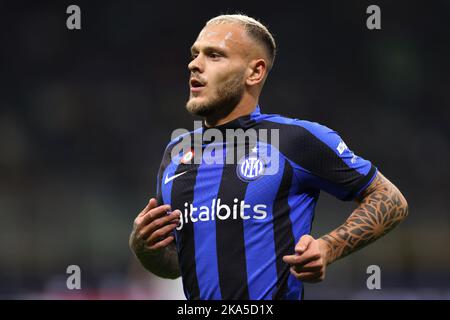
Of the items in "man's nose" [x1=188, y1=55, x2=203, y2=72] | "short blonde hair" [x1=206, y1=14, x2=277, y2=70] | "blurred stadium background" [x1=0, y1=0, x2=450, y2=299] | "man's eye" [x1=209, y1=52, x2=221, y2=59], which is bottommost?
"blurred stadium background" [x1=0, y1=0, x2=450, y2=299]

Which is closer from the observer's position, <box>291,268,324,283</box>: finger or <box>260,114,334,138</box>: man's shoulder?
<box>291,268,324,283</box>: finger

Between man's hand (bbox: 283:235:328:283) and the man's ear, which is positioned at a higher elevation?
the man's ear

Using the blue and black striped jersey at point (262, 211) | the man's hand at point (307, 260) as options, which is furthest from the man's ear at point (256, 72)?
the man's hand at point (307, 260)

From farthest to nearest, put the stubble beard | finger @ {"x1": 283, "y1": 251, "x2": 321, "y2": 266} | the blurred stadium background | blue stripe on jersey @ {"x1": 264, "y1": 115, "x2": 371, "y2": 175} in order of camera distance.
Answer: the blurred stadium background
the stubble beard
blue stripe on jersey @ {"x1": 264, "y1": 115, "x2": 371, "y2": 175}
finger @ {"x1": 283, "y1": 251, "x2": 321, "y2": 266}

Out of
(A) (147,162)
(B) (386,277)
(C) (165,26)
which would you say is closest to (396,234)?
(B) (386,277)

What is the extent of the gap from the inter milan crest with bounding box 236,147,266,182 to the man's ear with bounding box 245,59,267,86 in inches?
16.1

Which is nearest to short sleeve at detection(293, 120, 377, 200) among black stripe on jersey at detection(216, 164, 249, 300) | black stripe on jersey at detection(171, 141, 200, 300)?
black stripe on jersey at detection(216, 164, 249, 300)

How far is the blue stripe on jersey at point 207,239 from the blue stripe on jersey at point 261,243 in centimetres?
15

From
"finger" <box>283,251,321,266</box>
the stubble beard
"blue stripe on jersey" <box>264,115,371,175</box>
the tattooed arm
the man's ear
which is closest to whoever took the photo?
"finger" <box>283,251,321,266</box>

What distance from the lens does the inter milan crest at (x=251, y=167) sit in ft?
10.5

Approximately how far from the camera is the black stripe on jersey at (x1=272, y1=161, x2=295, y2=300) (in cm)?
311

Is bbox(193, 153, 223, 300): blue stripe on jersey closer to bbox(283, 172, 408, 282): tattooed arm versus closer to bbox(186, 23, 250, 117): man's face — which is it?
bbox(186, 23, 250, 117): man's face

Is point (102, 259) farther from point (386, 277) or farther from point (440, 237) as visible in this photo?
point (440, 237)
